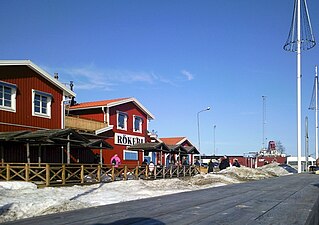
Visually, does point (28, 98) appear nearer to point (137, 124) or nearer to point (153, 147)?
point (153, 147)

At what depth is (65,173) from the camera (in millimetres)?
21578

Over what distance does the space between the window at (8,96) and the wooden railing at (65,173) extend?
353 centimetres

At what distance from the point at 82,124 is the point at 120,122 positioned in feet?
21.1

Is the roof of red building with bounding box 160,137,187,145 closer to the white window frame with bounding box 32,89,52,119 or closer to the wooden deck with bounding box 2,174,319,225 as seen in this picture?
the white window frame with bounding box 32,89,52,119

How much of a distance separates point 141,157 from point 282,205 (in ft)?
92.1

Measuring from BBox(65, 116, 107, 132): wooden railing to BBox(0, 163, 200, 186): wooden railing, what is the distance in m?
4.89

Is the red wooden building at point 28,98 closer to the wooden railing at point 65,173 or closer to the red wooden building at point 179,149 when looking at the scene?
the wooden railing at point 65,173

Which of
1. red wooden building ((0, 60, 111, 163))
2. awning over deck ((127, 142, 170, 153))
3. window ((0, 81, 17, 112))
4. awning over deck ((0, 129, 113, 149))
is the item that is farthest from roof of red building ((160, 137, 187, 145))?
window ((0, 81, 17, 112))

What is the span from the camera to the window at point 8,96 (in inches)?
927

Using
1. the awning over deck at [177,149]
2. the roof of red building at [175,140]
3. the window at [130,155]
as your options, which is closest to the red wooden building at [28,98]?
the window at [130,155]

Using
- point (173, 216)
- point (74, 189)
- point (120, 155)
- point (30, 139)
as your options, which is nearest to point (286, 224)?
point (173, 216)

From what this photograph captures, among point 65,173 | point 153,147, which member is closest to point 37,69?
point 65,173

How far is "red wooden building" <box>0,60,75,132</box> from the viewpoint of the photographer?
23844 millimetres

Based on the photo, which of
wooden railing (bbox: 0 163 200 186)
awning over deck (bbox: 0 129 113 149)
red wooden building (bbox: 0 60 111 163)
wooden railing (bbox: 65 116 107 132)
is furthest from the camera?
wooden railing (bbox: 65 116 107 132)
